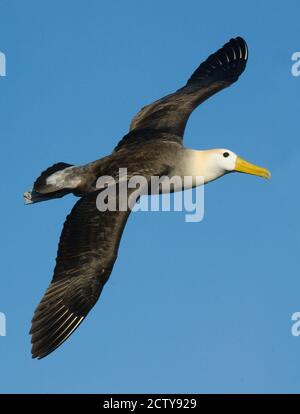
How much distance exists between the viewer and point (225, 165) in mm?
15945

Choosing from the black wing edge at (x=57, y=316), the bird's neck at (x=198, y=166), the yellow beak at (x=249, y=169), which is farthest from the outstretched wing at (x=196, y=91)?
the black wing edge at (x=57, y=316)

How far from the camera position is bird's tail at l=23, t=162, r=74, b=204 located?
1489cm

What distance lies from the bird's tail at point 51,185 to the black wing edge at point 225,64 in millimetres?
3854

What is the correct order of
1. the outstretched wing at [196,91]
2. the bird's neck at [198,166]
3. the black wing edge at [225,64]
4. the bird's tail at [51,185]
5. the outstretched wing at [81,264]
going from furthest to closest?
the black wing edge at [225,64] < the outstretched wing at [196,91] < the bird's neck at [198,166] < the bird's tail at [51,185] < the outstretched wing at [81,264]

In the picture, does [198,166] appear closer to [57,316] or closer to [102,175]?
[102,175]

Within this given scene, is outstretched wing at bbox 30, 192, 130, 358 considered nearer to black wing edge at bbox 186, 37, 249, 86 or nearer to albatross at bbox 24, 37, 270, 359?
albatross at bbox 24, 37, 270, 359

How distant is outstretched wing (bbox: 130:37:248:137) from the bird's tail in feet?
5.73

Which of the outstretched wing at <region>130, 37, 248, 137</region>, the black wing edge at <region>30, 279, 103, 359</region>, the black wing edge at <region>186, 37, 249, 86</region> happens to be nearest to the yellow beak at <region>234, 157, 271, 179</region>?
the outstretched wing at <region>130, 37, 248, 137</region>

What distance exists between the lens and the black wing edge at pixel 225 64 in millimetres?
18281

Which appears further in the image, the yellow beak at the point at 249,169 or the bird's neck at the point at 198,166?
the yellow beak at the point at 249,169

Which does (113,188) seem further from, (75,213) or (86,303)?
(86,303)

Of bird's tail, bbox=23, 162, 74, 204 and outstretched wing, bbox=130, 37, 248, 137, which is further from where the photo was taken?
outstretched wing, bbox=130, 37, 248, 137

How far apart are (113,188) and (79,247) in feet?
3.46

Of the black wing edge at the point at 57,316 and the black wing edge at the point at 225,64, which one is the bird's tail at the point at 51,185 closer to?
the black wing edge at the point at 57,316
